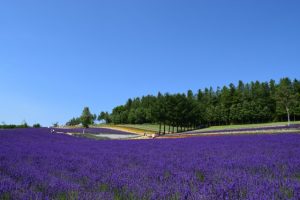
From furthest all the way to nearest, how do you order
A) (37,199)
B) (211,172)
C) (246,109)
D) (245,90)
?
(245,90), (246,109), (211,172), (37,199)

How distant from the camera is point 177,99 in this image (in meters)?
58.3

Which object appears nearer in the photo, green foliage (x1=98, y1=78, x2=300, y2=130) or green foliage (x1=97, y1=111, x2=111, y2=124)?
green foliage (x1=98, y1=78, x2=300, y2=130)

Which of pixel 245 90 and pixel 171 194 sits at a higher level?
pixel 245 90

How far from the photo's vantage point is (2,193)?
14.1 feet

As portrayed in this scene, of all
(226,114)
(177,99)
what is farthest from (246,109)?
(177,99)

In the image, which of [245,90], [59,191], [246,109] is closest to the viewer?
[59,191]

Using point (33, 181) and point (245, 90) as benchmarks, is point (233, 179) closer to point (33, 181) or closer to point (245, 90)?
point (33, 181)

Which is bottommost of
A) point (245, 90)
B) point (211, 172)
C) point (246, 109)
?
point (211, 172)

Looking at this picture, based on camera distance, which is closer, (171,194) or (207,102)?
(171,194)

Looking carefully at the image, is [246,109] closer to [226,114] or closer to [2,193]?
[226,114]

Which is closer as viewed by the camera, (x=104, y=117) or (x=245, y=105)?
(x=245, y=105)

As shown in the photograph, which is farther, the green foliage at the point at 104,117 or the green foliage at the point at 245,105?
the green foliage at the point at 104,117

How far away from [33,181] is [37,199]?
1636mm

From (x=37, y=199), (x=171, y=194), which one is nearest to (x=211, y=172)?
(x=171, y=194)
